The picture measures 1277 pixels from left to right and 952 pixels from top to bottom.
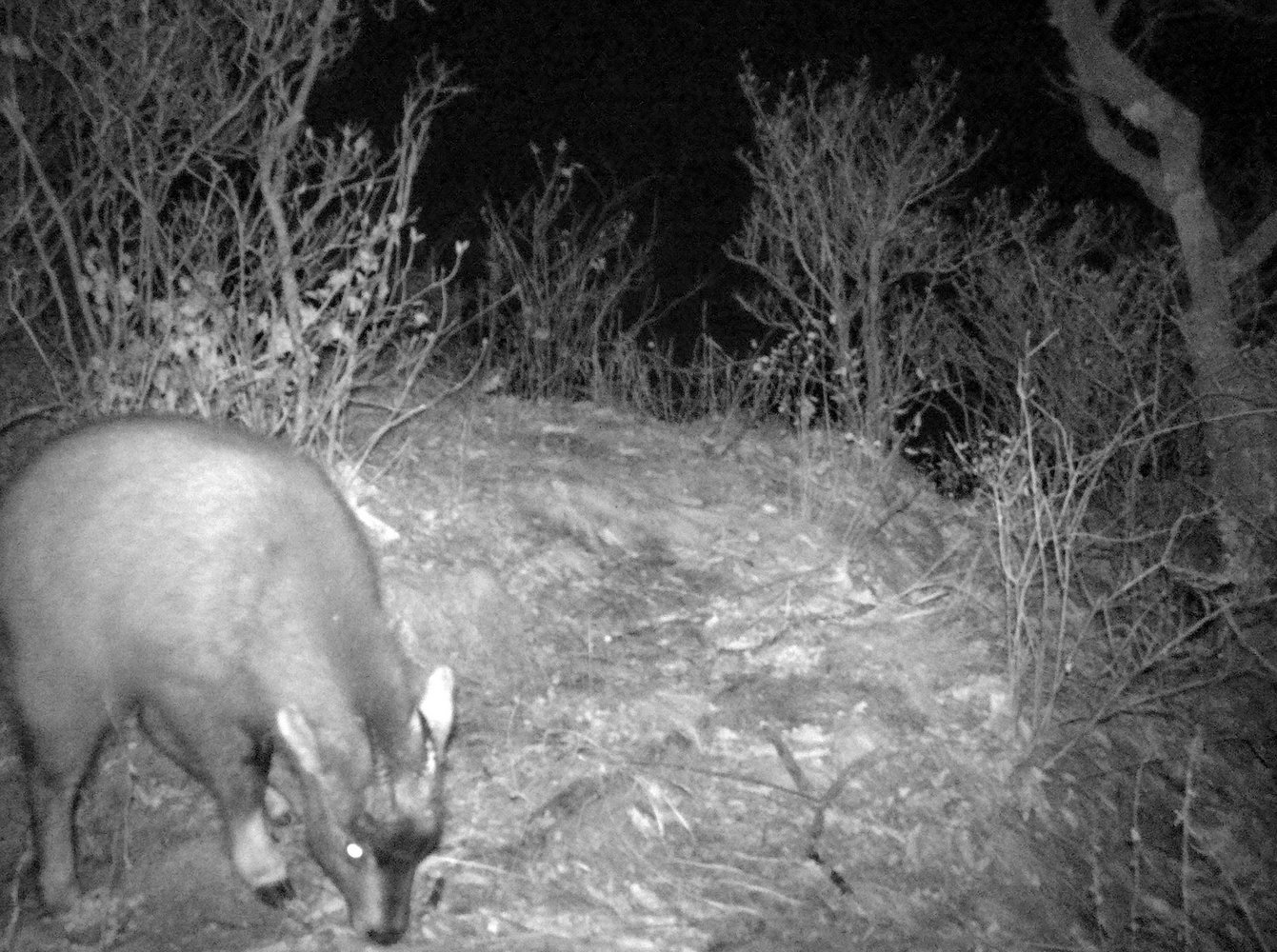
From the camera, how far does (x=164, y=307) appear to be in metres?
6.06

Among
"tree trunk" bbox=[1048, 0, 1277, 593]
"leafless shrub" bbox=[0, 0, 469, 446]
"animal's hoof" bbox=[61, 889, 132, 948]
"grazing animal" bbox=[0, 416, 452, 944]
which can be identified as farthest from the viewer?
"tree trunk" bbox=[1048, 0, 1277, 593]

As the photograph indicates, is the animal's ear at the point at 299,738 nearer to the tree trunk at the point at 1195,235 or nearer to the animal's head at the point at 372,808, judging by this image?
the animal's head at the point at 372,808

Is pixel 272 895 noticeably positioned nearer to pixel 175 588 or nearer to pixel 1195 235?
pixel 175 588

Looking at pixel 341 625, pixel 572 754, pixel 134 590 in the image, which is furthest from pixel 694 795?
pixel 134 590

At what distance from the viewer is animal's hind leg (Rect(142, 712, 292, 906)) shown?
4086 mm

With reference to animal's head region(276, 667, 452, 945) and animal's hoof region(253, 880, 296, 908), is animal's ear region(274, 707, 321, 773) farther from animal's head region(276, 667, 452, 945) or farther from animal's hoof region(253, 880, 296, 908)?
animal's hoof region(253, 880, 296, 908)

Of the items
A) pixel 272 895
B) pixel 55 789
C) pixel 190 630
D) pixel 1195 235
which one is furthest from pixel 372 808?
pixel 1195 235

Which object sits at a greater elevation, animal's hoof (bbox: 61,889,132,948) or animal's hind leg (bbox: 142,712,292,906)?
animal's hind leg (bbox: 142,712,292,906)

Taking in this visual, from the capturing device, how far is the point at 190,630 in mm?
4074

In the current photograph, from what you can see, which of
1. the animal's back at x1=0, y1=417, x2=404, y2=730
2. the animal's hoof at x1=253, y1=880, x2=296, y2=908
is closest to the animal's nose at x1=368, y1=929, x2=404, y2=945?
the animal's hoof at x1=253, y1=880, x2=296, y2=908

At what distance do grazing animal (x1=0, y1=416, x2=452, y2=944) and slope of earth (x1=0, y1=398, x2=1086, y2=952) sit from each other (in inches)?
10.8

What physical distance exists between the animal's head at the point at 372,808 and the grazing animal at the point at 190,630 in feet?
0.26

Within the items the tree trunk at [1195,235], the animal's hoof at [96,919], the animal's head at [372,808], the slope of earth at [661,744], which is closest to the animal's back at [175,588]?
the animal's head at [372,808]

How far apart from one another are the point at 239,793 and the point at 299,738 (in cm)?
70
